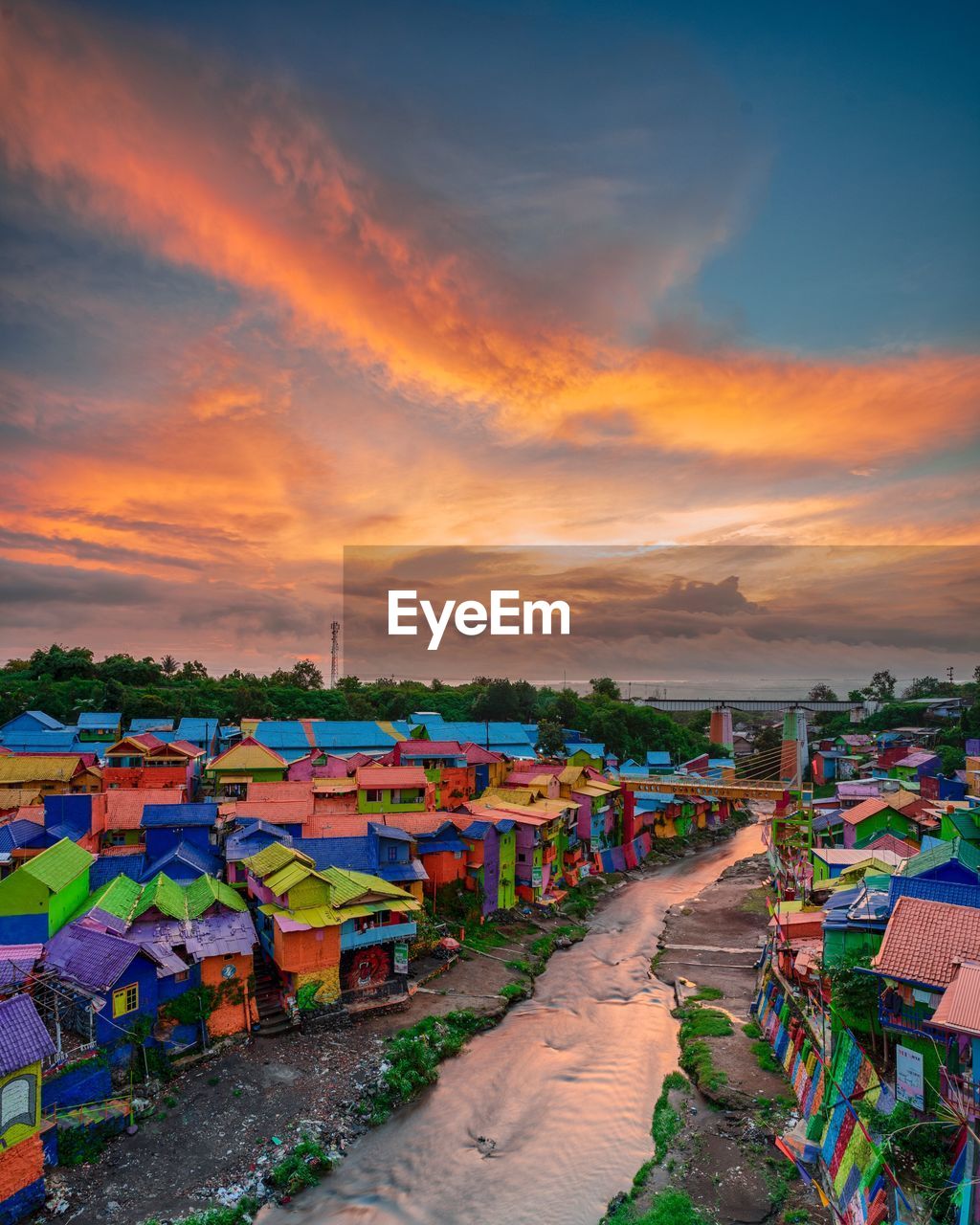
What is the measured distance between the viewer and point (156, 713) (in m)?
59.0

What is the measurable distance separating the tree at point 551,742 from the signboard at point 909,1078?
43424 millimetres

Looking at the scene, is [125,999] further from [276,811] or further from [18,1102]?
[276,811]

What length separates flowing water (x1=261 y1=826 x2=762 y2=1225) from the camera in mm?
15445

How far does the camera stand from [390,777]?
32.9 m

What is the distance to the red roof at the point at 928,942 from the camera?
13266 millimetres

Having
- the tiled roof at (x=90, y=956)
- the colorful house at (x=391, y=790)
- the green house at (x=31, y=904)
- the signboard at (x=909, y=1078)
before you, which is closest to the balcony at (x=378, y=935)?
the tiled roof at (x=90, y=956)

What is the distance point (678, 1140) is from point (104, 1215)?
12.3m

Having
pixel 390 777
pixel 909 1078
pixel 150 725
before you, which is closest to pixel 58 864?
pixel 390 777

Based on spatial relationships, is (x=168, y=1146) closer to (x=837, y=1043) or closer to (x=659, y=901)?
(x=837, y=1043)

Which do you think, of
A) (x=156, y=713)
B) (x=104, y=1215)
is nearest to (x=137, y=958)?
(x=104, y=1215)

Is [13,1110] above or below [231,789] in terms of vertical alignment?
below

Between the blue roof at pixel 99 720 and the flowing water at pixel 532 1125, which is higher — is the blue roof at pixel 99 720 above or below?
above

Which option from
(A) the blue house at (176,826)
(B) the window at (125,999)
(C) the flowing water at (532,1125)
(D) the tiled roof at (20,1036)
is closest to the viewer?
(D) the tiled roof at (20,1036)

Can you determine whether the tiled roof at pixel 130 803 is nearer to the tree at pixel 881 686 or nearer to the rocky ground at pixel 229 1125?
the rocky ground at pixel 229 1125
